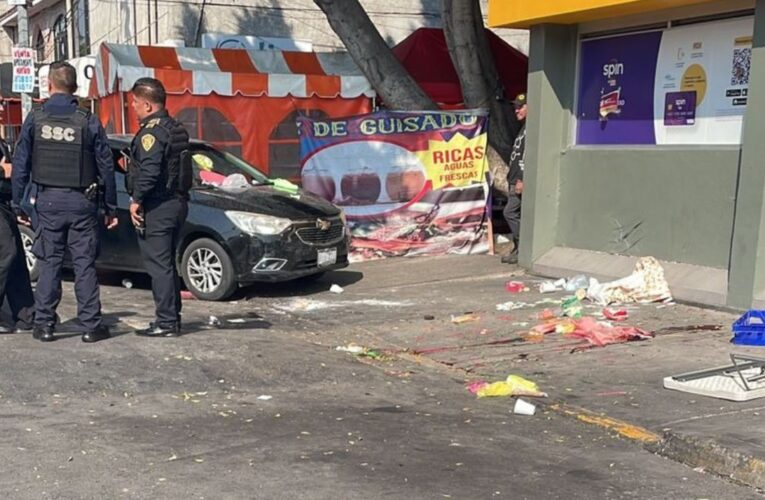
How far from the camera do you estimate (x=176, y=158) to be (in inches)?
240

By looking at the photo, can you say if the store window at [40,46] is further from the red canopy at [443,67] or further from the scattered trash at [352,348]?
the scattered trash at [352,348]

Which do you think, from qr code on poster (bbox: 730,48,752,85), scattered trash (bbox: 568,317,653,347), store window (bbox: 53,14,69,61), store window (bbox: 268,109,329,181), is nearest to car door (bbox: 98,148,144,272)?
scattered trash (bbox: 568,317,653,347)

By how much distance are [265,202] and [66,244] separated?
2918 mm

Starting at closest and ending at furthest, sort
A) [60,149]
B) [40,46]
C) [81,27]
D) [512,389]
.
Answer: [512,389], [60,149], [81,27], [40,46]

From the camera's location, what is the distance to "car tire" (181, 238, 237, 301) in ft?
27.5

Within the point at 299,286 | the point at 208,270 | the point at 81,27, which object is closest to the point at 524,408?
the point at 208,270

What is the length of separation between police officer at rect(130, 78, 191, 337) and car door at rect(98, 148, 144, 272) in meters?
2.59

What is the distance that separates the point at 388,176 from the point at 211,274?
10.9ft

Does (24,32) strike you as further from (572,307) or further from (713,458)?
(713,458)

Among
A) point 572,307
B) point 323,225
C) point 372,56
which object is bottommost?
point 572,307

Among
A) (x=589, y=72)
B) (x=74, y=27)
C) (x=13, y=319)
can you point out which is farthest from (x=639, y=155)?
(x=74, y=27)

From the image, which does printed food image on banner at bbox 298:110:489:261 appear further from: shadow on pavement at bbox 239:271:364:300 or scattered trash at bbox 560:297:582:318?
scattered trash at bbox 560:297:582:318

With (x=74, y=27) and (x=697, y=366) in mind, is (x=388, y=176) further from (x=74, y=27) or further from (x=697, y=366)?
(x=74, y=27)

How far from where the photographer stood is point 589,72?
945 cm
